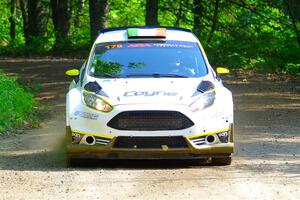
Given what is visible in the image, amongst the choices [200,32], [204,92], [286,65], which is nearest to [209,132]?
[204,92]

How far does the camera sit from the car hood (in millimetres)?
9133

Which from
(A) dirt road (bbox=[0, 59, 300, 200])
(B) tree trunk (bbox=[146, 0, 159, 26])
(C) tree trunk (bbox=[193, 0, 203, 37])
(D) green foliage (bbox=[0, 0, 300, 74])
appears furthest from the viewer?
(C) tree trunk (bbox=[193, 0, 203, 37])

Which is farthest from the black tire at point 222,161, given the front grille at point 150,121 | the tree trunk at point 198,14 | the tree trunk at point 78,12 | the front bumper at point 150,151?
the tree trunk at point 78,12

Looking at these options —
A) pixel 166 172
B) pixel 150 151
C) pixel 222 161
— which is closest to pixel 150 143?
pixel 150 151

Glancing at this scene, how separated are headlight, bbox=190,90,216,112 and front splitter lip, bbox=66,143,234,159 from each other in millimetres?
505

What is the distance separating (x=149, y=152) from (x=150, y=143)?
0.12m

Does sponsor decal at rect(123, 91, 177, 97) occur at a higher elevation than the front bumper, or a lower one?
higher

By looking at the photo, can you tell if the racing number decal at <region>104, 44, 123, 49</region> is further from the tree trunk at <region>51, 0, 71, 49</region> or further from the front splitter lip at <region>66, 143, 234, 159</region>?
the tree trunk at <region>51, 0, 71, 49</region>

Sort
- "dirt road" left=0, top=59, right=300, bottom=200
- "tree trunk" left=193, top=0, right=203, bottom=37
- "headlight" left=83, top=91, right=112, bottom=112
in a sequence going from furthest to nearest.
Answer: "tree trunk" left=193, top=0, right=203, bottom=37 < "headlight" left=83, top=91, right=112, bottom=112 < "dirt road" left=0, top=59, right=300, bottom=200

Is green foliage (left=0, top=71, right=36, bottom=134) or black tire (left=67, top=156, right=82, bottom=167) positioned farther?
green foliage (left=0, top=71, right=36, bottom=134)

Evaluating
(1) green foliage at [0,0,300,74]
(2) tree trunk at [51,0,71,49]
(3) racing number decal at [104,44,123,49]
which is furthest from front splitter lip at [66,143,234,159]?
(2) tree trunk at [51,0,71,49]

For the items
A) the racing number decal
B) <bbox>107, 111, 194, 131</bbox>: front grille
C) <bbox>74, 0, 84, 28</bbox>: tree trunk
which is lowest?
<bbox>74, 0, 84, 28</bbox>: tree trunk

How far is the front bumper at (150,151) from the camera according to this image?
908 cm

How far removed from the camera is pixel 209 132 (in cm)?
911
